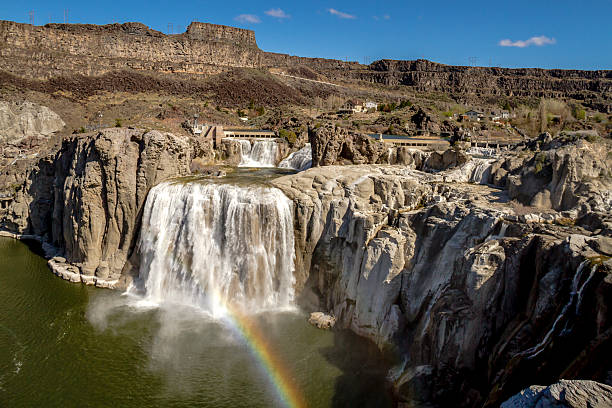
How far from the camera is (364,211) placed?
64.7ft

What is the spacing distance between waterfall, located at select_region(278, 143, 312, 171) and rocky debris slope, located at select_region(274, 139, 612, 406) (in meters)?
11.7

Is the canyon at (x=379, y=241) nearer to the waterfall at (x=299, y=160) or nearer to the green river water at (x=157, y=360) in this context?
the waterfall at (x=299, y=160)

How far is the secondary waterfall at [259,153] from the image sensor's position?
124 ft

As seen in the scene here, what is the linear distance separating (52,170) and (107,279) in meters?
11.3

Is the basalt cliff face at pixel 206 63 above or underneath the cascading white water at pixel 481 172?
above

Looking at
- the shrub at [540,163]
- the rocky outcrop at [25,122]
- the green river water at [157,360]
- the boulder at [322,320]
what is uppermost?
the rocky outcrop at [25,122]

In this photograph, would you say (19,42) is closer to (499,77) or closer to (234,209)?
(234,209)

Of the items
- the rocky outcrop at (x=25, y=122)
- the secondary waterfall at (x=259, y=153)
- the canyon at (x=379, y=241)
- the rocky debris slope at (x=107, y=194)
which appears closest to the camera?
the canyon at (x=379, y=241)

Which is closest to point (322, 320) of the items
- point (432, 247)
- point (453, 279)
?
point (432, 247)

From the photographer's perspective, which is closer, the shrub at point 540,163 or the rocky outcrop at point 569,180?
the rocky outcrop at point 569,180

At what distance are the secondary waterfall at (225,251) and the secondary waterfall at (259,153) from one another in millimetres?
15726

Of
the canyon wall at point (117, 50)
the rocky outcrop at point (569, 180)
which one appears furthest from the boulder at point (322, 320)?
the canyon wall at point (117, 50)

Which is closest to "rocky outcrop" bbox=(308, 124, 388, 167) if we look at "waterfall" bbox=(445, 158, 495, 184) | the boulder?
"waterfall" bbox=(445, 158, 495, 184)

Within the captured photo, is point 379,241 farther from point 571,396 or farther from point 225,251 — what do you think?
point 571,396
